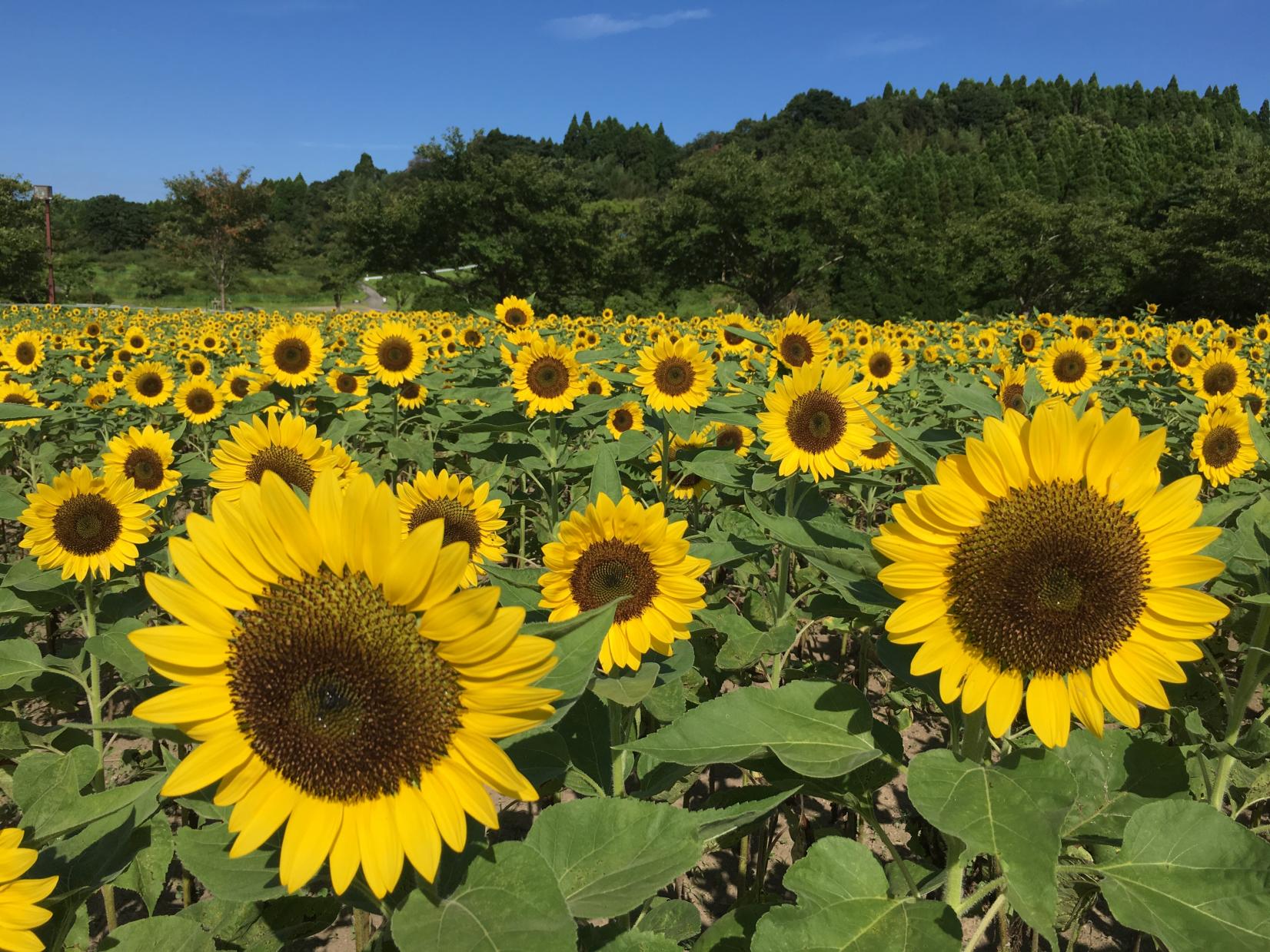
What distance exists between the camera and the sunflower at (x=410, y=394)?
631 cm

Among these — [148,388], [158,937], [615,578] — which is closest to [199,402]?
[148,388]

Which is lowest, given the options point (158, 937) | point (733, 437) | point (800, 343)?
point (158, 937)

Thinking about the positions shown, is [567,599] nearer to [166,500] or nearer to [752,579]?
[752,579]

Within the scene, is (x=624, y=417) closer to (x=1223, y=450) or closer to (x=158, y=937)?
(x=1223, y=450)

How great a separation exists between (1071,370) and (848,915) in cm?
655

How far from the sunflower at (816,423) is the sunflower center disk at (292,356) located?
418cm

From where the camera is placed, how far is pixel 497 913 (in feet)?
3.28

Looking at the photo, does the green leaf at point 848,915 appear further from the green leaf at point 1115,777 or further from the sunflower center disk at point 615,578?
the sunflower center disk at point 615,578

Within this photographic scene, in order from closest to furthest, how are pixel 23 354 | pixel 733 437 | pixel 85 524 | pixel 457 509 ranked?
pixel 457 509 < pixel 85 524 < pixel 733 437 < pixel 23 354

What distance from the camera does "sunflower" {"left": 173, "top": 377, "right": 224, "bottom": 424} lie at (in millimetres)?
6121

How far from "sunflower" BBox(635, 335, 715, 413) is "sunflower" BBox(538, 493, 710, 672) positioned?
2.27m

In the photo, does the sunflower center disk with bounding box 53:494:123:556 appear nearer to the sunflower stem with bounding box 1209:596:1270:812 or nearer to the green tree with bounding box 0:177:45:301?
the sunflower stem with bounding box 1209:596:1270:812

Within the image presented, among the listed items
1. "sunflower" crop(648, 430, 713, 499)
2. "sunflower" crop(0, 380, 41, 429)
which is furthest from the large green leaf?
"sunflower" crop(0, 380, 41, 429)

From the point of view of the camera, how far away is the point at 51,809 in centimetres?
147
